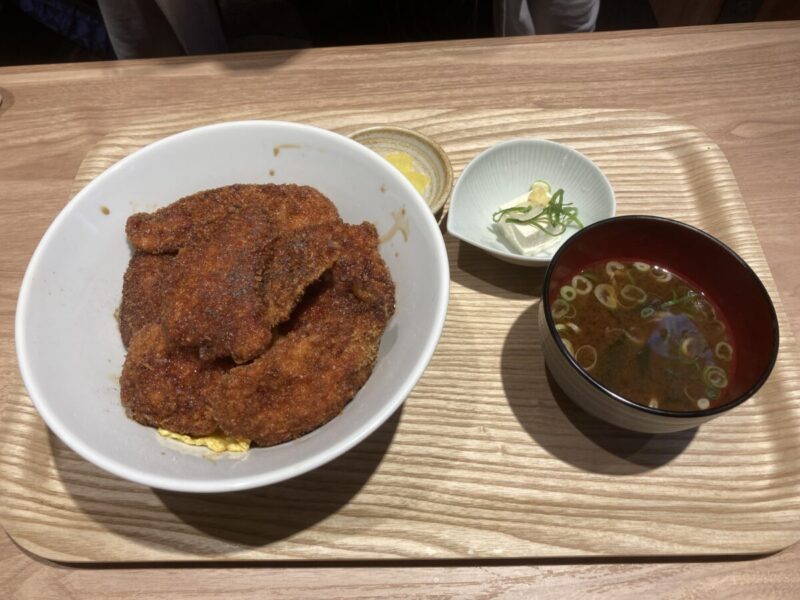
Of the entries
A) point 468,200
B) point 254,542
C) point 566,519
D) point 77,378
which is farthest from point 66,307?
point 566,519

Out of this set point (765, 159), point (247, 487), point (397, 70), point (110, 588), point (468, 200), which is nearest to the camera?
point (247, 487)

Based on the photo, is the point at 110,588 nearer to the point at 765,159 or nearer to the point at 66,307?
the point at 66,307

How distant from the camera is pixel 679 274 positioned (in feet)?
4.77

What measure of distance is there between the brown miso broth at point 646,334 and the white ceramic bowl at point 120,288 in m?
0.39

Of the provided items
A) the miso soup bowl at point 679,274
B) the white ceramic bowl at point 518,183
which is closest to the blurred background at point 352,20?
the white ceramic bowl at point 518,183

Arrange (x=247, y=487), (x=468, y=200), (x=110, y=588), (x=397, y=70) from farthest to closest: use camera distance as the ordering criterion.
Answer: (x=397, y=70) < (x=468, y=200) < (x=110, y=588) < (x=247, y=487)

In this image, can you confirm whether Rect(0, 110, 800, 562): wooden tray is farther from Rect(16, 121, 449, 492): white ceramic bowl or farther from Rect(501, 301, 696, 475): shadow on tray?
Rect(16, 121, 449, 492): white ceramic bowl

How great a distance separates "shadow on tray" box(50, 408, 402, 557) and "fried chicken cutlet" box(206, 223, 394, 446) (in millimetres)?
177

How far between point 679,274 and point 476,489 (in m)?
0.78

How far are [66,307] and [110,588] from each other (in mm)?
630

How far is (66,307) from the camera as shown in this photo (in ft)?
4.19

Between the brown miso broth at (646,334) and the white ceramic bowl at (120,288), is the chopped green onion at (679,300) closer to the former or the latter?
the brown miso broth at (646,334)

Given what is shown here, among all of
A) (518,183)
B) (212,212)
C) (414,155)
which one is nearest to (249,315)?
(212,212)

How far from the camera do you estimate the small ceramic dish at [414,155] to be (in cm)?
178
